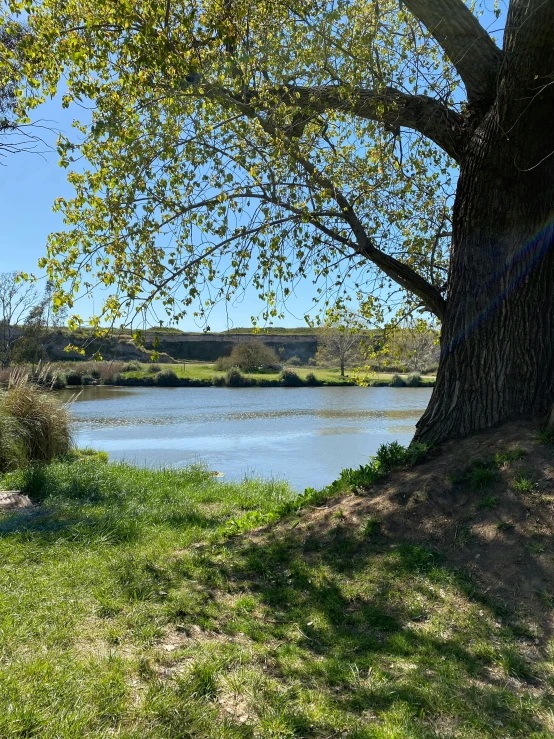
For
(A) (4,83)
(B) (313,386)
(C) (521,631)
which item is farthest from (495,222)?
(B) (313,386)

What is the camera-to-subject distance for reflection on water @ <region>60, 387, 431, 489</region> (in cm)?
1288

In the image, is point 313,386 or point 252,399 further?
point 313,386

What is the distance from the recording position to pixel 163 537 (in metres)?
5.63

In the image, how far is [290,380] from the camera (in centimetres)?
4062

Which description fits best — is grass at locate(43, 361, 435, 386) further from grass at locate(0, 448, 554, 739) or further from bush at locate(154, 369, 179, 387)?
grass at locate(0, 448, 554, 739)

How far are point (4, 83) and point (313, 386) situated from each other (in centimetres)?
3474

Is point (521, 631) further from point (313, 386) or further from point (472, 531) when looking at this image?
point (313, 386)

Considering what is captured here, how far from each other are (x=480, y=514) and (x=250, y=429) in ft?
47.3

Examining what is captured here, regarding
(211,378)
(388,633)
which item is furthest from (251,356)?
(388,633)

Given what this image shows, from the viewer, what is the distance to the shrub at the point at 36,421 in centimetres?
1022

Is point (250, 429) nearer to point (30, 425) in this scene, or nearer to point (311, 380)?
point (30, 425)

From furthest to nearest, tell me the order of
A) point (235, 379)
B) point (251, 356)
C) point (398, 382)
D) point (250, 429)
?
→ point (251, 356) < point (398, 382) < point (235, 379) < point (250, 429)

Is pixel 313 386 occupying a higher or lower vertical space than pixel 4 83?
lower

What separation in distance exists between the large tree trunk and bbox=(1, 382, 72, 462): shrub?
765 cm
